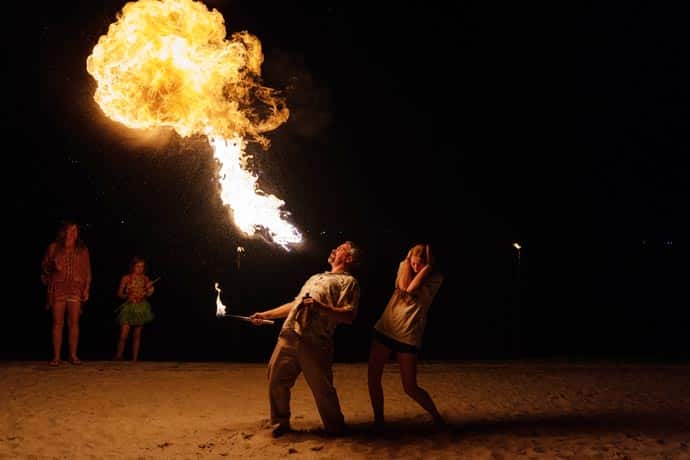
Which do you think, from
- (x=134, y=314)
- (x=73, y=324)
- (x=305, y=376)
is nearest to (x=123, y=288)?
(x=134, y=314)

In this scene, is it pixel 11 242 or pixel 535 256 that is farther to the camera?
pixel 535 256

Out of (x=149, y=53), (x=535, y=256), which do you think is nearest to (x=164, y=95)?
(x=149, y=53)

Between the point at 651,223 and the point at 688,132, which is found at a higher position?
the point at 688,132

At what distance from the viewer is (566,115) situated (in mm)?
28578

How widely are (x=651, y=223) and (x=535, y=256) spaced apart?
1361cm

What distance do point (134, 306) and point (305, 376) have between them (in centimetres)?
549

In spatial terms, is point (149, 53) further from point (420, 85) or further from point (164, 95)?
point (420, 85)

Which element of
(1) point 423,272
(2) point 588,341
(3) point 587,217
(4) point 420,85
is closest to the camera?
(1) point 423,272

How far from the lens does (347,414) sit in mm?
7176

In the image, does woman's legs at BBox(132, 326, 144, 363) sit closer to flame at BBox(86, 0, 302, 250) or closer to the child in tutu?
the child in tutu

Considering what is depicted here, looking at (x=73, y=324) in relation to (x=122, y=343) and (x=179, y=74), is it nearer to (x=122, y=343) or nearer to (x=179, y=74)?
(x=122, y=343)

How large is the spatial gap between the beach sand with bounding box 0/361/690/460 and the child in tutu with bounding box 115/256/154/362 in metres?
0.81

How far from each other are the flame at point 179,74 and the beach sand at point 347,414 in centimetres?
306

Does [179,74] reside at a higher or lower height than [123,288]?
higher
